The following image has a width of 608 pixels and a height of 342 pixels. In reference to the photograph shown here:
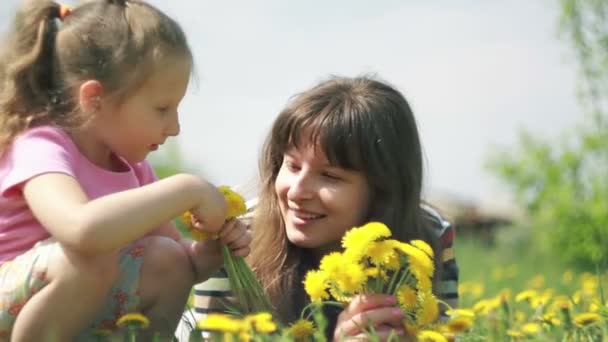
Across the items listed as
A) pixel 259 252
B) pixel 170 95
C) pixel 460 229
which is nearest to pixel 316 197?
pixel 259 252

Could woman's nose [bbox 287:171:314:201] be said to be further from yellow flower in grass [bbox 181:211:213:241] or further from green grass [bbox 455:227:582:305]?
green grass [bbox 455:227:582:305]

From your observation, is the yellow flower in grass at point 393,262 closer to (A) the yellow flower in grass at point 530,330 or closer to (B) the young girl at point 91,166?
(A) the yellow flower in grass at point 530,330

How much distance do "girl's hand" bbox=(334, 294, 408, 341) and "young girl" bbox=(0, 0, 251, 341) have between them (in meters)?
0.40

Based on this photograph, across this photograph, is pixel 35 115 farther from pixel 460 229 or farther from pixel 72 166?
pixel 460 229

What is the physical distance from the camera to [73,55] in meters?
2.65

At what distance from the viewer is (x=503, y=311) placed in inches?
101

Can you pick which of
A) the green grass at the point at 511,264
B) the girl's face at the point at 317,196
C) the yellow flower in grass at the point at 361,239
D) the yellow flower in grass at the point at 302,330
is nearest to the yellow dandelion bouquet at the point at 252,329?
the yellow flower in grass at the point at 302,330

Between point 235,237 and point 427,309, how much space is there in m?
0.57

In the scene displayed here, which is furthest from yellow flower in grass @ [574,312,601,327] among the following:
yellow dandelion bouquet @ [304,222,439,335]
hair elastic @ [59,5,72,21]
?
hair elastic @ [59,5,72,21]

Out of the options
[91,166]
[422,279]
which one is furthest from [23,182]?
[422,279]

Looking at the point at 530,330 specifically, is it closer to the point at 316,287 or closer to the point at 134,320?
the point at 316,287

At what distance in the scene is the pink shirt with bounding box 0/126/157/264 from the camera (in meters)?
2.46

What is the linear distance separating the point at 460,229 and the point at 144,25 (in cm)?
1380

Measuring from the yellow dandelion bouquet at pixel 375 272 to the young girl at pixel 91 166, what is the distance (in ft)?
1.20
